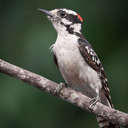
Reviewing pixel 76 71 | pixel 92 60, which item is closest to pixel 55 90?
pixel 76 71

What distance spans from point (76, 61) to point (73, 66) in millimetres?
66

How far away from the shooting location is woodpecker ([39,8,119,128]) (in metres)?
7.72

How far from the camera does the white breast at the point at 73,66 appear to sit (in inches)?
303

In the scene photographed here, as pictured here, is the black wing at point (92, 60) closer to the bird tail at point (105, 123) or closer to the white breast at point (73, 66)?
the white breast at point (73, 66)

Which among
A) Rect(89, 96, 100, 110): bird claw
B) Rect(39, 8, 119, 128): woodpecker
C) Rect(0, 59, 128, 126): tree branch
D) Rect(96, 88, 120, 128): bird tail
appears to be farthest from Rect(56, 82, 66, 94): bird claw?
Rect(96, 88, 120, 128): bird tail

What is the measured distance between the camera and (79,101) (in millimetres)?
7371

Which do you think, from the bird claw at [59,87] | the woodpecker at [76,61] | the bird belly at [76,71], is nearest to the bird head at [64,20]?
the woodpecker at [76,61]

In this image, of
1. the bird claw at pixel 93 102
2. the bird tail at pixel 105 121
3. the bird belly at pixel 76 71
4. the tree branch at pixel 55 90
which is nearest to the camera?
the tree branch at pixel 55 90

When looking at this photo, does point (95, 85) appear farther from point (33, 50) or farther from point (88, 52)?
point (33, 50)

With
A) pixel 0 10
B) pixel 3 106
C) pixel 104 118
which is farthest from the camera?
pixel 0 10

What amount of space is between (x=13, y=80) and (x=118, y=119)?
6.95 ft

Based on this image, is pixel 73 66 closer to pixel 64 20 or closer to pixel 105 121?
pixel 64 20

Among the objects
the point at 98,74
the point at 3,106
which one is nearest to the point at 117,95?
the point at 98,74

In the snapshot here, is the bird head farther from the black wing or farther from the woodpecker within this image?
the black wing
